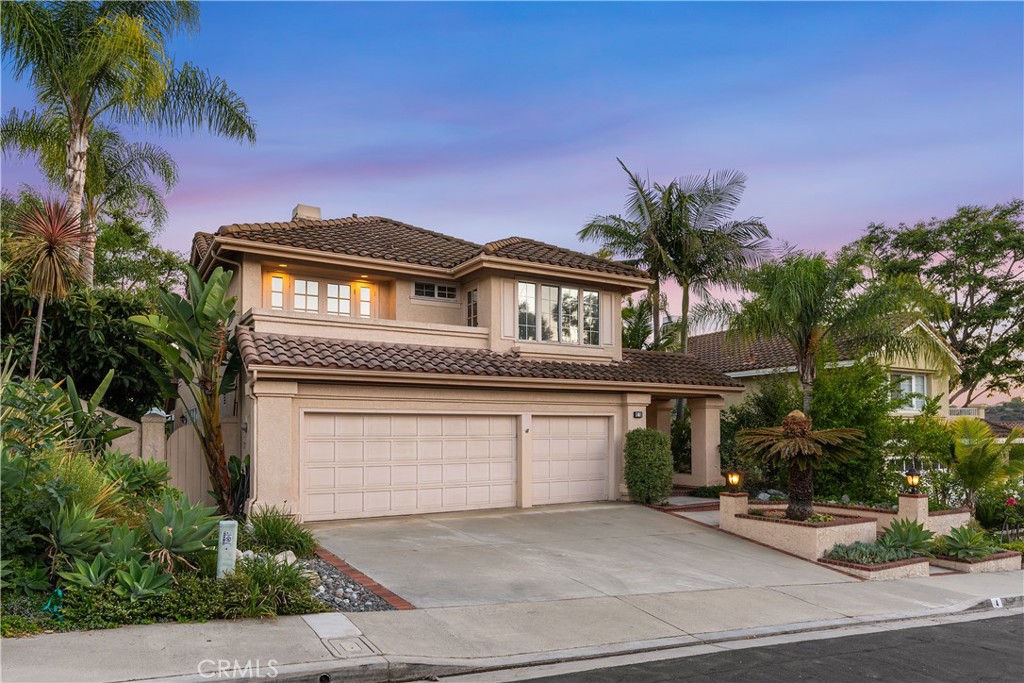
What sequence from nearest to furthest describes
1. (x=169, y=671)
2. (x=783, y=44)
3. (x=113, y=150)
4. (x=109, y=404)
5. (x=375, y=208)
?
(x=169, y=671), (x=783, y=44), (x=109, y=404), (x=375, y=208), (x=113, y=150)

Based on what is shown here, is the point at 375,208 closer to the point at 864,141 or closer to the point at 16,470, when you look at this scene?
the point at 864,141

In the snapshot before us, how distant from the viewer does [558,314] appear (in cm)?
1969

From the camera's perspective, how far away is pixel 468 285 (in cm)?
1997

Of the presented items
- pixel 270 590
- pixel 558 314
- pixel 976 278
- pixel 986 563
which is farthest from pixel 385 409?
pixel 976 278

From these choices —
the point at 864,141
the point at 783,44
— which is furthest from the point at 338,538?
the point at 864,141

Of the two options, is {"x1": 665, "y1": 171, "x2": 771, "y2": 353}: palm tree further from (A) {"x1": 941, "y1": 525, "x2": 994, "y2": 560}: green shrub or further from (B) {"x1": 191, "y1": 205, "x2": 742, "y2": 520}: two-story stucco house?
(A) {"x1": 941, "y1": 525, "x2": 994, "y2": 560}: green shrub

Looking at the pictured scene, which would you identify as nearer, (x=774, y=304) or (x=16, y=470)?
(x=16, y=470)

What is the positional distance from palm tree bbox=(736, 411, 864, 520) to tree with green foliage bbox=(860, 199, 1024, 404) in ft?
Answer: 69.3

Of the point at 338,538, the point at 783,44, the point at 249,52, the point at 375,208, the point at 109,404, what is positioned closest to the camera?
the point at 338,538

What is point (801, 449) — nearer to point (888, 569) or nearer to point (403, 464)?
point (888, 569)

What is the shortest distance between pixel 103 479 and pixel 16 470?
1.18 m

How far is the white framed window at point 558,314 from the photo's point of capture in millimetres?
19266

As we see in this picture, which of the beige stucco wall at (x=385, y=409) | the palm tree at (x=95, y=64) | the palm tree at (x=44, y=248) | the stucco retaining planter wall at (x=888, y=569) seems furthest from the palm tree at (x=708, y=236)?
the palm tree at (x=44, y=248)

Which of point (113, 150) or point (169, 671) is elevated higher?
point (113, 150)
